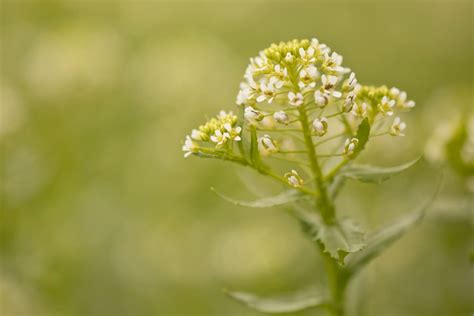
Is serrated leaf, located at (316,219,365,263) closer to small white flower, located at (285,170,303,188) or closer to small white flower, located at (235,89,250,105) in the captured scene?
small white flower, located at (285,170,303,188)

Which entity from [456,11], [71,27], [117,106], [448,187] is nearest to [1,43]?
[71,27]

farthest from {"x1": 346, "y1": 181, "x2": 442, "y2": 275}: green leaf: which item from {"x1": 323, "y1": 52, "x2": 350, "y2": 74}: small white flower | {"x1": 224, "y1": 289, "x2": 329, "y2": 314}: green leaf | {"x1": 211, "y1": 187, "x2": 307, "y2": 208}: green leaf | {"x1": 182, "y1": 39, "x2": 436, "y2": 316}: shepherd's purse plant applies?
{"x1": 323, "y1": 52, "x2": 350, "y2": 74}: small white flower

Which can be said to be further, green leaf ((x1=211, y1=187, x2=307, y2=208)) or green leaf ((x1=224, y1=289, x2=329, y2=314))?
green leaf ((x1=224, y1=289, x2=329, y2=314))

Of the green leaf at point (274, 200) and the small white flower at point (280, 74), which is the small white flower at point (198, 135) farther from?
the small white flower at point (280, 74)

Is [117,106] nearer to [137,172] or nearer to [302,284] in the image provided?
[137,172]

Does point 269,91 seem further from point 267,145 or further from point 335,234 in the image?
point 335,234

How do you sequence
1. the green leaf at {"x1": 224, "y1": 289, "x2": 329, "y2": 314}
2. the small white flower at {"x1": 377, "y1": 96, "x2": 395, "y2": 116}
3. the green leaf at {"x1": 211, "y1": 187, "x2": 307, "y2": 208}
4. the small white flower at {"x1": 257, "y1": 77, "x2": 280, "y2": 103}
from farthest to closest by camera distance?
the green leaf at {"x1": 224, "y1": 289, "x2": 329, "y2": 314}, the small white flower at {"x1": 377, "y1": 96, "x2": 395, "y2": 116}, the small white flower at {"x1": 257, "y1": 77, "x2": 280, "y2": 103}, the green leaf at {"x1": 211, "y1": 187, "x2": 307, "y2": 208}

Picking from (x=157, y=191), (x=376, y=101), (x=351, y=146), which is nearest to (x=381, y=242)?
(x=351, y=146)
